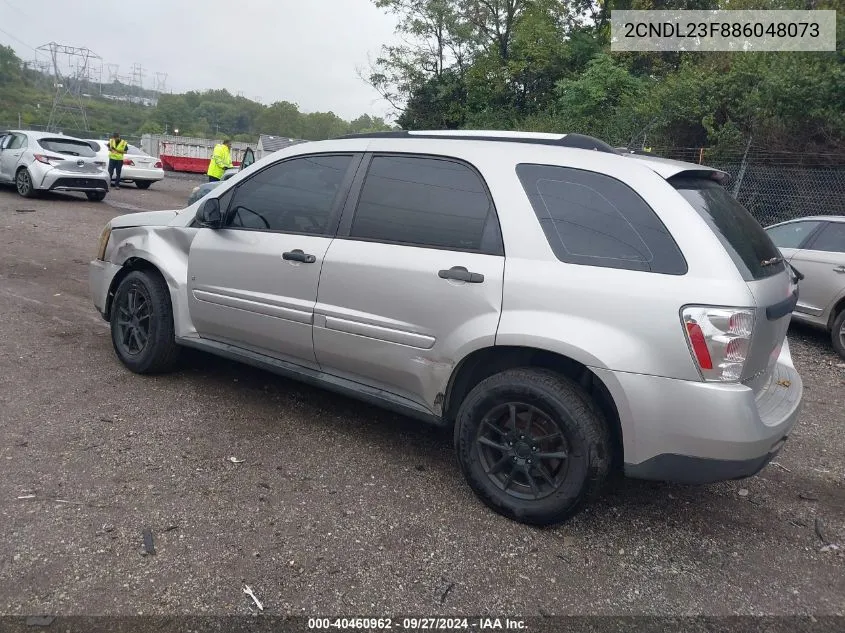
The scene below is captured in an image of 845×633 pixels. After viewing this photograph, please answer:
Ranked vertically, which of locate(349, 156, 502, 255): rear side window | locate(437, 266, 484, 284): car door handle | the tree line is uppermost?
the tree line

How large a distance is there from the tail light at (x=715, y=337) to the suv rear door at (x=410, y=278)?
2.82 ft

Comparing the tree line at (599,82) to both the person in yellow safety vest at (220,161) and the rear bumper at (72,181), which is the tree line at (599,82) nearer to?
the person in yellow safety vest at (220,161)

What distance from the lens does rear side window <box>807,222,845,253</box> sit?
7.04m

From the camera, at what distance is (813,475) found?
391 cm

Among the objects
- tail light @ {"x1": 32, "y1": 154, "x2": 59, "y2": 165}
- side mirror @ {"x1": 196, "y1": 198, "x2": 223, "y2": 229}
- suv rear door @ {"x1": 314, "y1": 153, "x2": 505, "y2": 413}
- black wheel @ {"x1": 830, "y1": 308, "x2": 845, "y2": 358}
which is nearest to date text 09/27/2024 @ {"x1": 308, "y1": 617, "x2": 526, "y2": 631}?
suv rear door @ {"x1": 314, "y1": 153, "x2": 505, "y2": 413}

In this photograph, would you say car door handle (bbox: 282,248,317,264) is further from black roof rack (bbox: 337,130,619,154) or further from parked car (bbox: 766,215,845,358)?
parked car (bbox: 766,215,845,358)

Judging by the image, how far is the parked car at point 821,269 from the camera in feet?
22.3

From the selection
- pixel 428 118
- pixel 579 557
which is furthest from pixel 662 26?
pixel 579 557

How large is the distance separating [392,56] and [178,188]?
13.0 meters

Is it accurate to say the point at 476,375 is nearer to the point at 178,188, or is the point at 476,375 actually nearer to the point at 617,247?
the point at 617,247

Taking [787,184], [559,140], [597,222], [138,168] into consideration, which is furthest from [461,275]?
[138,168]

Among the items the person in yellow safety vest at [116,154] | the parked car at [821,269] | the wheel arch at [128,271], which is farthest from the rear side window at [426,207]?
the person in yellow safety vest at [116,154]

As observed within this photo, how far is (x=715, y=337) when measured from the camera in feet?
8.79

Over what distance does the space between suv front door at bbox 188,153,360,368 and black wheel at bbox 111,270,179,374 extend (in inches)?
11.8
